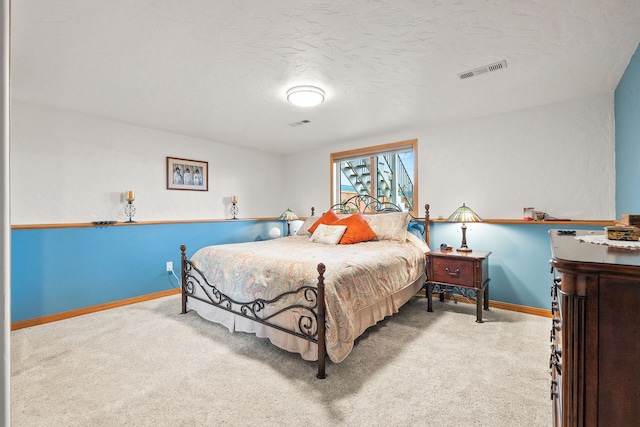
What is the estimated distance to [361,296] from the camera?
2.26 meters

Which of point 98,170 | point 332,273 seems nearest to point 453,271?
point 332,273

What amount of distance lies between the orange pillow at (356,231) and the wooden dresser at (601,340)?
270cm

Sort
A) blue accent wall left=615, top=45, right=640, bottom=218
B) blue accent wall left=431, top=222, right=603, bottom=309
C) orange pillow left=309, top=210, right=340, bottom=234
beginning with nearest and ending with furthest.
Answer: blue accent wall left=615, top=45, right=640, bottom=218, blue accent wall left=431, top=222, right=603, bottom=309, orange pillow left=309, top=210, right=340, bottom=234

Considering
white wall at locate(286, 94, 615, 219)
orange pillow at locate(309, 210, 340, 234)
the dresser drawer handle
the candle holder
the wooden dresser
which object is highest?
white wall at locate(286, 94, 615, 219)

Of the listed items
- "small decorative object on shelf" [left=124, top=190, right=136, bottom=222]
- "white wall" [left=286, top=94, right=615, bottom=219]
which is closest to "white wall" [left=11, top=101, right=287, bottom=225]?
"small decorative object on shelf" [left=124, top=190, right=136, bottom=222]

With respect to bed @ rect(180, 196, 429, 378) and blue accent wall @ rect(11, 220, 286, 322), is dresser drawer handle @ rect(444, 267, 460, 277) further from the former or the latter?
blue accent wall @ rect(11, 220, 286, 322)

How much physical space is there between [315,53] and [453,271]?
2456 mm

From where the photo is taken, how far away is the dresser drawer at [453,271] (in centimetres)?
295

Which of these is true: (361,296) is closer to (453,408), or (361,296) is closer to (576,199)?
(453,408)

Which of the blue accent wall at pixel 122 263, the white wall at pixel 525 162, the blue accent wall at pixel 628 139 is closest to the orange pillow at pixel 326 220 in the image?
the white wall at pixel 525 162

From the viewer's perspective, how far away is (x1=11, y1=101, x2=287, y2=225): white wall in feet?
9.92

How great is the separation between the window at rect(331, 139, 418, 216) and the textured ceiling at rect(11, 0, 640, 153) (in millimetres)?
915

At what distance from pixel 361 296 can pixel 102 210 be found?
10.7 feet

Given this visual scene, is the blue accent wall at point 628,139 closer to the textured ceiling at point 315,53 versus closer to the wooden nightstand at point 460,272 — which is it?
the textured ceiling at point 315,53
